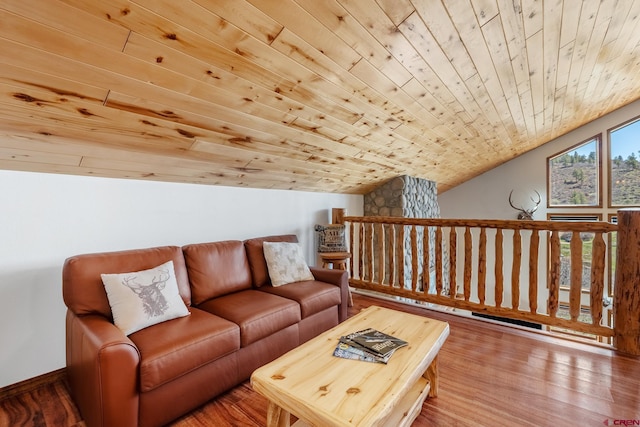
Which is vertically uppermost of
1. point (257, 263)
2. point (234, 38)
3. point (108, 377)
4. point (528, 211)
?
point (234, 38)

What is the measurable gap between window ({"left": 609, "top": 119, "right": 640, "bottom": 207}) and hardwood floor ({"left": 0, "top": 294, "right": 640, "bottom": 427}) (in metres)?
4.30

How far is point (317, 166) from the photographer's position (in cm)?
329

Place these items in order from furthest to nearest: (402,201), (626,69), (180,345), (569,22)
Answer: (402,201) → (626,69) → (569,22) → (180,345)

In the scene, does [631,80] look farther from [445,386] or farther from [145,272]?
[145,272]

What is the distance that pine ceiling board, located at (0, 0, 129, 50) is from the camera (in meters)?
1.06

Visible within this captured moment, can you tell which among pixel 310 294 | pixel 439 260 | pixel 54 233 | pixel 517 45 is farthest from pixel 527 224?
pixel 54 233

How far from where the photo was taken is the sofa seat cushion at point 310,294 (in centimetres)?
237

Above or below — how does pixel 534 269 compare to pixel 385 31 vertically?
below

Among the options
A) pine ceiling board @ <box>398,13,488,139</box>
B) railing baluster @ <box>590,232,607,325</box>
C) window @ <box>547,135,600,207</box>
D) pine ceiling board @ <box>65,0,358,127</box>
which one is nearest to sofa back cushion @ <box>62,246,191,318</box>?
pine ceiling board @ <box>65,0,358,127</box>

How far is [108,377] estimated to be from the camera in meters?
1.34

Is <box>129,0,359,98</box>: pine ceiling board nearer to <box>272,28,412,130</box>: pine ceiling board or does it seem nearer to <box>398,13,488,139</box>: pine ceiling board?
<box>272,28,412,130</box>: pine ceiling board

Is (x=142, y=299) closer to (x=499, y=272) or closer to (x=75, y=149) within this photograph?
(x=75, y=149)

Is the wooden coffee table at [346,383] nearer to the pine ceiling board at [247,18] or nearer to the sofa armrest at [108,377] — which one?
the sofa armrest at [108,377]

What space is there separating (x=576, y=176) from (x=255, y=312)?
6412 mm
